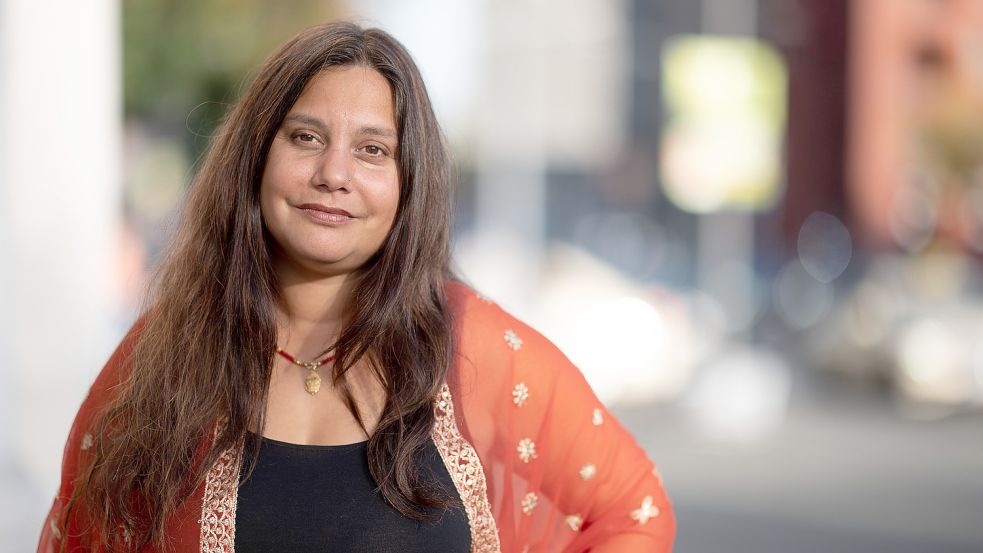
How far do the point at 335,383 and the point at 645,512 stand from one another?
2.35ft

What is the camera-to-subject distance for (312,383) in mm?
2863

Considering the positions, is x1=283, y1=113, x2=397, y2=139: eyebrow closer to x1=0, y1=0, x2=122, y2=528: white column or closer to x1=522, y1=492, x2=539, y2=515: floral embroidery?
x1=522, y1=492, x2=539, y2=515: floral embroidery

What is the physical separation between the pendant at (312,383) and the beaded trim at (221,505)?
0.19m

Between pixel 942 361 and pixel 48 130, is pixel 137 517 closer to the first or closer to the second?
pixel 48 130

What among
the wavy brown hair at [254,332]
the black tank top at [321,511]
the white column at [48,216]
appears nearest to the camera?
the black tank top at [321,511]

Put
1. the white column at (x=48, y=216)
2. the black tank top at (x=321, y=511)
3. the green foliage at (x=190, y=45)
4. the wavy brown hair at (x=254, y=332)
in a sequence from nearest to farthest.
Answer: the black tank top at (x=321, y=511)
the wavy brown hair at (x=254, y=332)
the white column at (x=48, y=216)
the green foliage at (x=190, y=45)

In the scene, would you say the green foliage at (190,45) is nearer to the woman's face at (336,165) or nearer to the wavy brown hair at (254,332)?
the wavy brown hair at (254,332)

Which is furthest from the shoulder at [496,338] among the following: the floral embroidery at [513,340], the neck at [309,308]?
the neck at [309,308]

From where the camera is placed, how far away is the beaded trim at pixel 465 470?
285 centimetres

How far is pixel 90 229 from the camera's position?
4758mm

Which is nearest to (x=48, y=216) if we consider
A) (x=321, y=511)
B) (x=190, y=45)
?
(x=321, y=511)

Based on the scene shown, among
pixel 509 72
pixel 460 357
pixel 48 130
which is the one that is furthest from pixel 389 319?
pixel 509 72

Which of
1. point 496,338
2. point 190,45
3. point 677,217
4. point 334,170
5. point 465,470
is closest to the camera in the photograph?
point 334,170

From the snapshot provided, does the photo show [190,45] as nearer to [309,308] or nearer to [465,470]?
[309,308]
